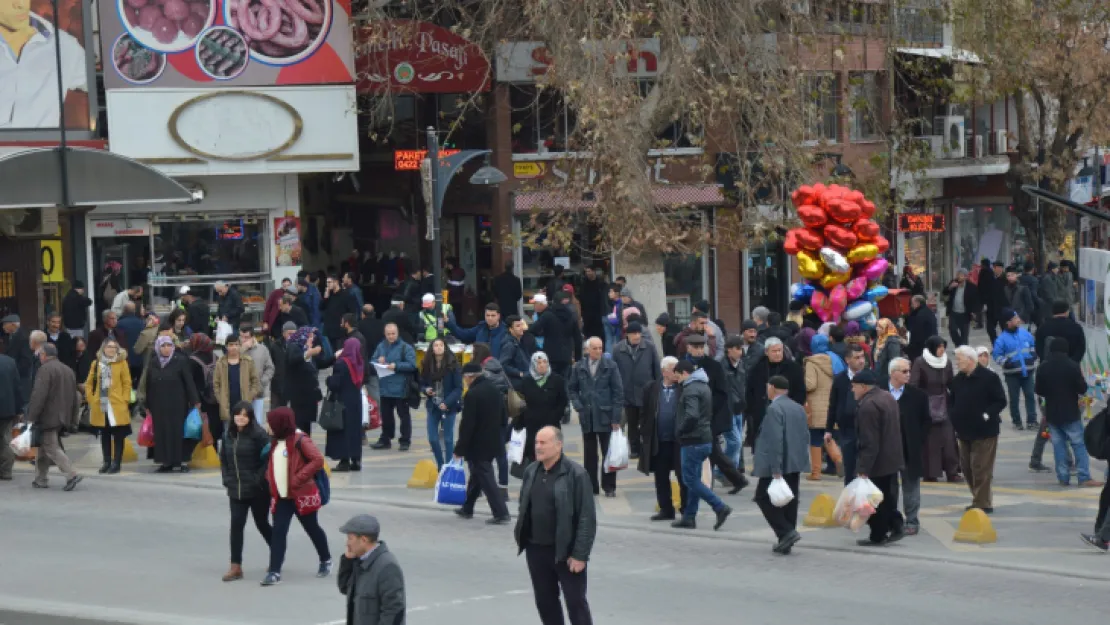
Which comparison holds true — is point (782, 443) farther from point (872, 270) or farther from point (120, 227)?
point (120, 227)

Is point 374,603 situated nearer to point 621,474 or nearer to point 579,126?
point 621,474

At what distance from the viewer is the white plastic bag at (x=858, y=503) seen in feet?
46.0

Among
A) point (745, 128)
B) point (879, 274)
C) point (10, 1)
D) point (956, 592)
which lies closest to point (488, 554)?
point (956, 592)

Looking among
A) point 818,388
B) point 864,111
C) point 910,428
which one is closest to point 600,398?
point 818,388

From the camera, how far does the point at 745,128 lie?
28.8 metres

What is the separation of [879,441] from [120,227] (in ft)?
64.6

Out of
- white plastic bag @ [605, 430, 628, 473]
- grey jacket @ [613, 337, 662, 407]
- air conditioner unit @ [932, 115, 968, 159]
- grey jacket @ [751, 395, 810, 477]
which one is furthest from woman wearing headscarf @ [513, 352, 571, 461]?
air conditioner unit @ [932, 115, 968, 159]

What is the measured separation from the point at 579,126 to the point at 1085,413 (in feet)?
31.5

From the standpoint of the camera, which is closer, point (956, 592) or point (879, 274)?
point (956, 592)

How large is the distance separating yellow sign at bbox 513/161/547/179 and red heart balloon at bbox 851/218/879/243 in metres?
12.6

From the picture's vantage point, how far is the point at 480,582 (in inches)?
522

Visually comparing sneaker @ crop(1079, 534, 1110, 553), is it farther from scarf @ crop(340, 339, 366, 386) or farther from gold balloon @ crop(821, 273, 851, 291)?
scarf @ crop(340, 339, 366, 386)

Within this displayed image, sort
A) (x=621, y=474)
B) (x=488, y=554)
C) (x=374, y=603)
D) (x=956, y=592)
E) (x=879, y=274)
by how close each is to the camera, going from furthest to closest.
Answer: (x=879, y=274) < (x=621, y=474) < (x=488, y=554) < (x=956, y=592) < (x=374, y=603)

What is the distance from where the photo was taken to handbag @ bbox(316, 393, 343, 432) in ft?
59.3
